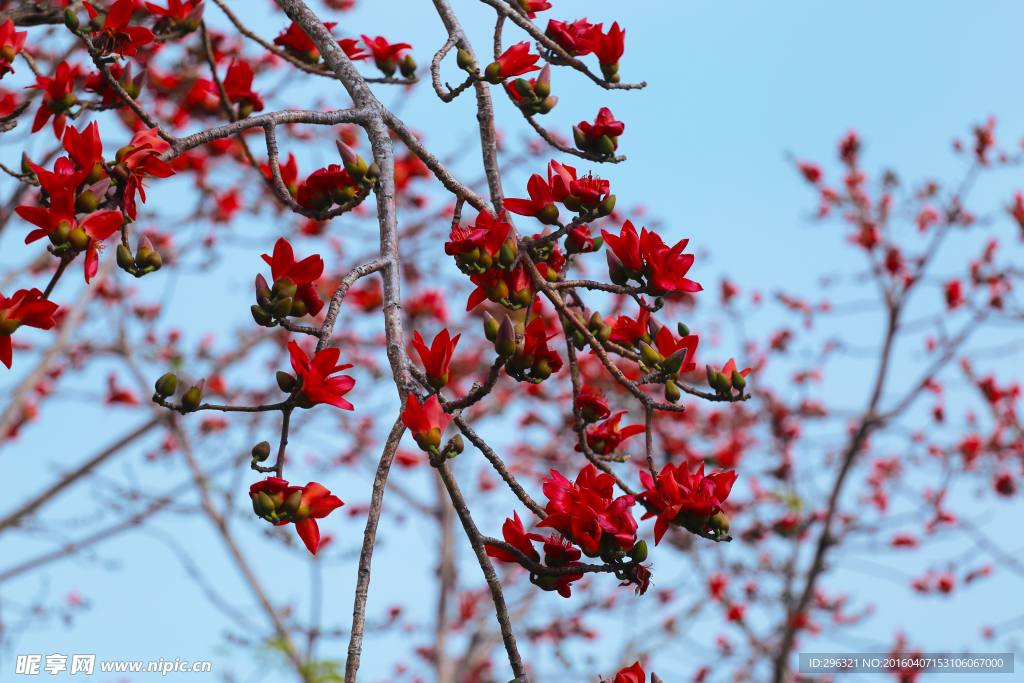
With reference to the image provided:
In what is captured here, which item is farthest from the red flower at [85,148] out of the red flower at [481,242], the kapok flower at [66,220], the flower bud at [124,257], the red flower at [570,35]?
the red flower at [570,35]

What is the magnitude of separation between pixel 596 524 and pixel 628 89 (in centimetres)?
108

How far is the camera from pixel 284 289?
122 centimetres

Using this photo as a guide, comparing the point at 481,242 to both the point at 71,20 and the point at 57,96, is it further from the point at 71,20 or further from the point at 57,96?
the point at 57,96

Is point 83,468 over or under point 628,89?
over

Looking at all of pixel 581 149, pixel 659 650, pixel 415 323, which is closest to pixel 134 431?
pixel 415 323

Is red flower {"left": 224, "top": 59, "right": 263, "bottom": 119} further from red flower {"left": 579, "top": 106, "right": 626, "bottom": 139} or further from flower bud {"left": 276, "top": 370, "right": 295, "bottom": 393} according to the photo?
flower bud {"left": 276, "top": 370, "right": 295, "bottom": 393}

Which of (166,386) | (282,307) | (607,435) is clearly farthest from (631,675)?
(166,386)

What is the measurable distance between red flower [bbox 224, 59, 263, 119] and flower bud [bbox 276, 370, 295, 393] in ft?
3.82

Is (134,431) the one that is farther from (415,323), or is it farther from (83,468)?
(415,323)

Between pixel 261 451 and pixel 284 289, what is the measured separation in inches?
10.7

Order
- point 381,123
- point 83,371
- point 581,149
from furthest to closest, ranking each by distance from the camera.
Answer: point 83,371, point 581,149, point 381,123

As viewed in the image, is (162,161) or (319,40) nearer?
(162,161)

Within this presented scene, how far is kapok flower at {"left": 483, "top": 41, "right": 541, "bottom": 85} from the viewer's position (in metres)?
Result: 1.53

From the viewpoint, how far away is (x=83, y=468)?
158 inches
